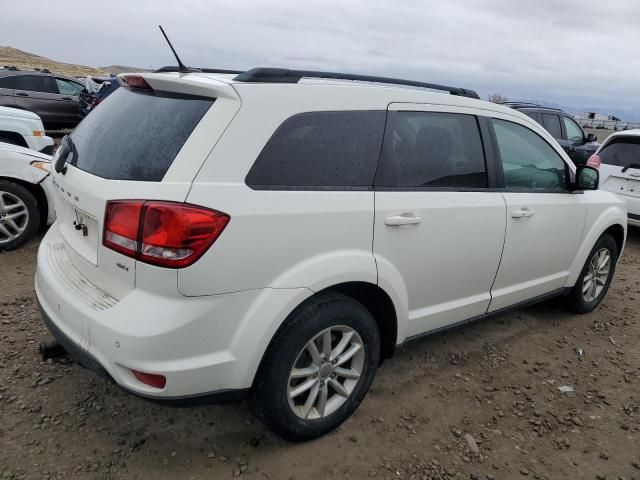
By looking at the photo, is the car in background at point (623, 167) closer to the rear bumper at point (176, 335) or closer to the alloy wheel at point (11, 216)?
the rear bumper at point (176, 335)

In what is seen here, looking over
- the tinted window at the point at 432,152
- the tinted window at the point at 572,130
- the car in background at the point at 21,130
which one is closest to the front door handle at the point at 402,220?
the tinted window at the point at 432,152

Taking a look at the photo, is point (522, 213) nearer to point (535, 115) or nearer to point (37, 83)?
point (535, 115)

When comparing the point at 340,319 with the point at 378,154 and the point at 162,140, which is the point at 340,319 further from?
the point at 162,140

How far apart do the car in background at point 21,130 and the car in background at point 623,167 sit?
7320mm

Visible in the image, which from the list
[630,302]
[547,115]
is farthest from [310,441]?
[547,115]

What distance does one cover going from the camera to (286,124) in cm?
226

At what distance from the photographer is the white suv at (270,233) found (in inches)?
79.5

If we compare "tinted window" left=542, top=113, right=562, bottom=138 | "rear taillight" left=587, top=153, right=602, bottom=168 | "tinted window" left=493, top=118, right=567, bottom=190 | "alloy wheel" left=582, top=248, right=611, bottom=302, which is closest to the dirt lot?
"alloy wheel" left=582, top=248, right=611, bottom=302

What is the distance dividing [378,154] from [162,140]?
3.45 feet

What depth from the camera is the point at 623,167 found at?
6.95 meters

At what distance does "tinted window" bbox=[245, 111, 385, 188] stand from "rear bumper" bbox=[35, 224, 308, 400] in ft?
1.68

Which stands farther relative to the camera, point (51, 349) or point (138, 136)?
point (51, 349)

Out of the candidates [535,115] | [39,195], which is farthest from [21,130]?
[535,115]

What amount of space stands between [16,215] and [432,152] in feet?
13.1
